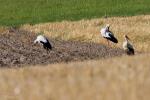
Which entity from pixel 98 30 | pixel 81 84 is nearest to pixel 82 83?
pixel 81 84

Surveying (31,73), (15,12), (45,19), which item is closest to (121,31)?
(45,19)

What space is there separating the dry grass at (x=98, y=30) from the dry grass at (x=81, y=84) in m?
24.1

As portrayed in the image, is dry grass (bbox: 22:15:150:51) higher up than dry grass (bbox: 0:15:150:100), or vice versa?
dry grass (bbox: 22:15:150:51)

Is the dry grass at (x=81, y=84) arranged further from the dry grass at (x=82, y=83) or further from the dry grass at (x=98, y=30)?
the dry grass at (x=98, y=30)

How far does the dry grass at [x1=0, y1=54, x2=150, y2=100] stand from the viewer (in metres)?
4.99

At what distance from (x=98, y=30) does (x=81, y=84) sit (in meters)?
30.8

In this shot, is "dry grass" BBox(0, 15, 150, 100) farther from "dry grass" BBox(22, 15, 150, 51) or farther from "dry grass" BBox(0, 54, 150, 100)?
"dry grass" BBox(22, 15, 150, 51)

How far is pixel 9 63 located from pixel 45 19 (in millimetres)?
33141

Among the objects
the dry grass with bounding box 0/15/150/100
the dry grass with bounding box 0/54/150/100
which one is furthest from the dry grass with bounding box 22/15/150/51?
the dry grass with bounding box 0/54/150/100

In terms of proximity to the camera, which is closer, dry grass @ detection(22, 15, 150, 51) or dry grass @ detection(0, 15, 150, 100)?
dry grass @ detection(0, 15, 150, 100)

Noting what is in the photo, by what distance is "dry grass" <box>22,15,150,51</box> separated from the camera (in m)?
33.0

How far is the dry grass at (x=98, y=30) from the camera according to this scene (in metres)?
33.0

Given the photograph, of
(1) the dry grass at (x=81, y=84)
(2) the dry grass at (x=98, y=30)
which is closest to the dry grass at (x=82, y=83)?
(1) the dry grass at (x=81, y=84)

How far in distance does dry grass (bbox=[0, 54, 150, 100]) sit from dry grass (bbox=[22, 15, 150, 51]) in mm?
24116
